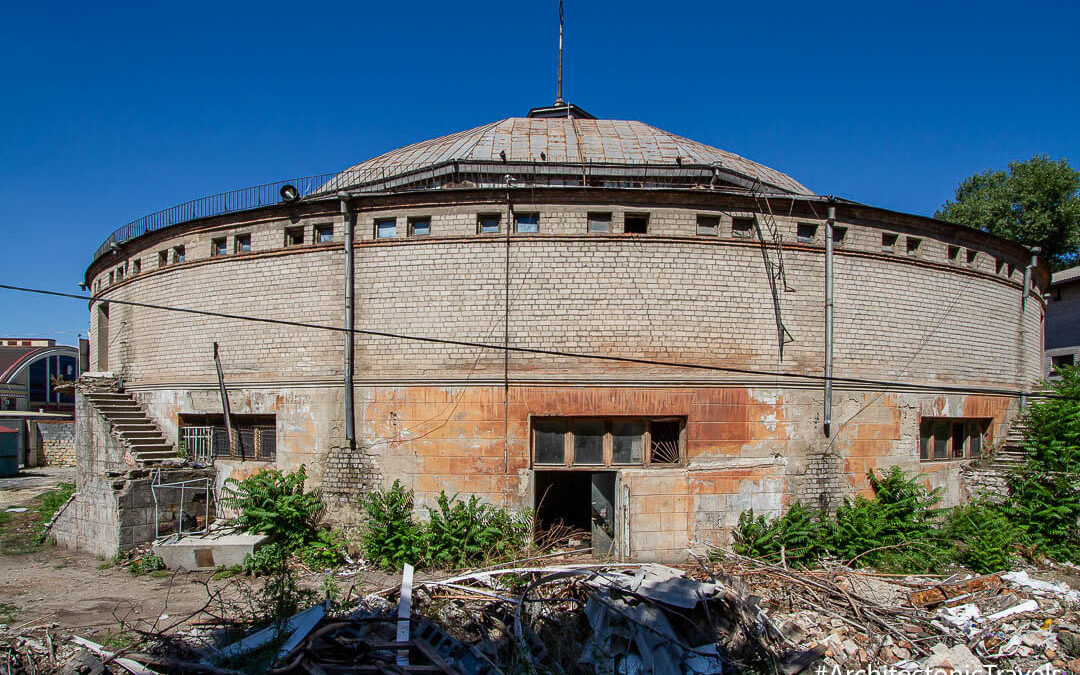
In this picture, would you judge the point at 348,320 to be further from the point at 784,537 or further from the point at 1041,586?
the point at 1041,586

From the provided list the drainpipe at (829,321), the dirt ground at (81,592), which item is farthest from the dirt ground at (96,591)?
the drainpipe at (829,321)

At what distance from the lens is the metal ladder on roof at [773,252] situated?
11664 mm

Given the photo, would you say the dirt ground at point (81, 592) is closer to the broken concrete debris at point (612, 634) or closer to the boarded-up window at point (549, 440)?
the broken concrete debris at point (612, 634)

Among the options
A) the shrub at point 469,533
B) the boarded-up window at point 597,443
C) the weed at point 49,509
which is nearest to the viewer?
the shrub at point 469,533

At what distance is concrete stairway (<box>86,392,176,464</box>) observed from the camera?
12883 millimetres

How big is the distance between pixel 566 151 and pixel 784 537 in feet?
35.8

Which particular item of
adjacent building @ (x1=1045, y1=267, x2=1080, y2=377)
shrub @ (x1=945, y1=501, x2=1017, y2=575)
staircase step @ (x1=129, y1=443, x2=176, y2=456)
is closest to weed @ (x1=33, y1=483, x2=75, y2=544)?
staircase step @ (x1=129, y1=443, x2=176, y2=456)

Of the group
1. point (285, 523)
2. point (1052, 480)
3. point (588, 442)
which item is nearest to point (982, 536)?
point (1052, 480)

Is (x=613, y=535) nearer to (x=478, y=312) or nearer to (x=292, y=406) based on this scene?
(x=478, y=312)

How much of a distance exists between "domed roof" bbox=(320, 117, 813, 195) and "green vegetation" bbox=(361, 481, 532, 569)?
8138 mm

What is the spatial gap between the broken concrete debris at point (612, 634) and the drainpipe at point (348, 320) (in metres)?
3.65

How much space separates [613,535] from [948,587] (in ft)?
17.6

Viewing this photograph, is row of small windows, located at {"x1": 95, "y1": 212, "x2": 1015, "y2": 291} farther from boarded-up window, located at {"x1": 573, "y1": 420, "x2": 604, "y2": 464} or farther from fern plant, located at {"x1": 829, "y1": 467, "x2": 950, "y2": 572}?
fern plant, located at {"x1": 829, "y1": 467, "x2": 950, "y2": 572}

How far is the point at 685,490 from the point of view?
36.1ft
